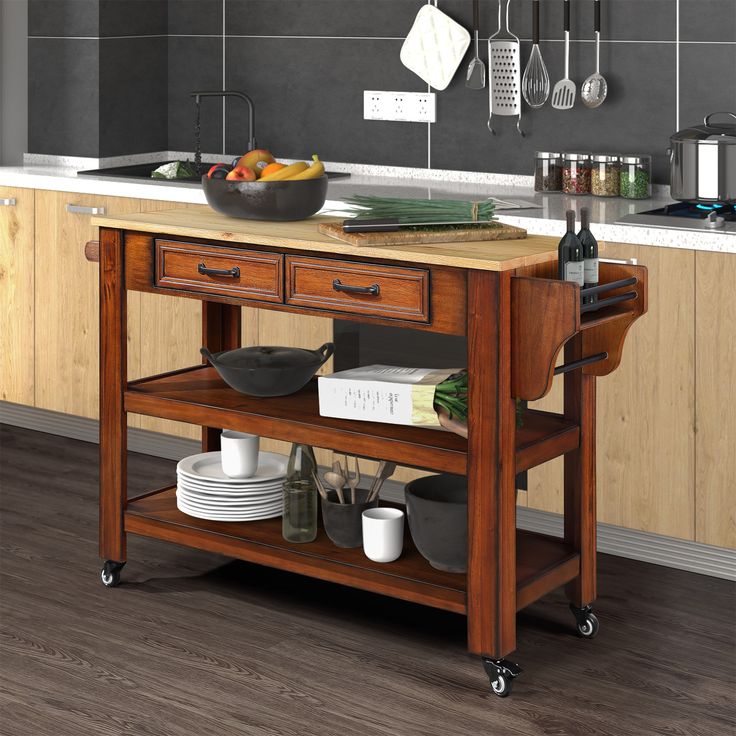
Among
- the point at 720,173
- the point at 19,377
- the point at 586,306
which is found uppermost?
the point at 720,173

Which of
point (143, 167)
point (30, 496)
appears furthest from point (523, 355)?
point (143, 167)

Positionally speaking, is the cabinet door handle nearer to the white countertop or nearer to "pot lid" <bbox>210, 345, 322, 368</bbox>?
the white countertop

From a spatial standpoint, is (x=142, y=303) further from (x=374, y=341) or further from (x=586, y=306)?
(x=586, y=306)

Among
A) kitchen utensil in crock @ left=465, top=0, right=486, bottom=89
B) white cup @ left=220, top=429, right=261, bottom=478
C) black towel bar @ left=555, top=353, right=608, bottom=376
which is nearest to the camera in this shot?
black towel bar @ left=555, top=353, right=608, bottom=376

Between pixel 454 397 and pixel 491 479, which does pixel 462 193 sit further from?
pixel 491 479

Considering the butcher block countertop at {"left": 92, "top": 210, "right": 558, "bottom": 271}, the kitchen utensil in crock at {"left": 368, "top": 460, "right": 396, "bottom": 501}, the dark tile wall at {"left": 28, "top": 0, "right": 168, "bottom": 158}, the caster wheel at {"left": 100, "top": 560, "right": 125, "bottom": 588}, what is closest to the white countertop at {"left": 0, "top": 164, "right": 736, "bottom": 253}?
the dark tile wall at {"left": 28, "top": 0, "right": 168, "bottom": 158}

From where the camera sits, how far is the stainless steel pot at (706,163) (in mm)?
3549

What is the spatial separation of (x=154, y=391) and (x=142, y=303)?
3.98 ft

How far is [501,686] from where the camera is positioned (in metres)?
2.80

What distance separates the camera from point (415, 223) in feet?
9.47

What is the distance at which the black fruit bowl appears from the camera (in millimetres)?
3111

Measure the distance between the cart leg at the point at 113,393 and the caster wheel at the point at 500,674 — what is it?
3.55 ft

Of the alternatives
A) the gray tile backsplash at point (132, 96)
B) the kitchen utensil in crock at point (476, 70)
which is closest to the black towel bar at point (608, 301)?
the kitchen utensil in crock at point (476, 70)

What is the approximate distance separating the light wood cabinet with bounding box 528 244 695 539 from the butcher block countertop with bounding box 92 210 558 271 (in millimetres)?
555
